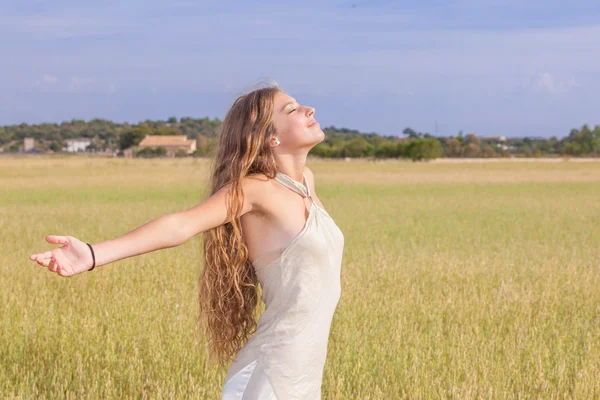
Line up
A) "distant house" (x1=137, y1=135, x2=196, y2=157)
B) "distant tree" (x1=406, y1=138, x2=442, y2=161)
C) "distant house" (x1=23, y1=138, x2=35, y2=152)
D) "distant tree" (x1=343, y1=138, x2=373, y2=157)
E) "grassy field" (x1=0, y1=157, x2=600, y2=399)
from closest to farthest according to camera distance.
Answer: "grassy field" (x1=0, y1=157, x2=600, y2=399) → "distant tree" (x1=406, y1=138, x2=442, y2=161) → "distant tree" (x1=343, y1=138, x2=373, y2=157) → "distant house" (x1=137, y1=135, x2=196, y2=157) → "distant house" (x1=23, y1=138, x2=35, y2=152)

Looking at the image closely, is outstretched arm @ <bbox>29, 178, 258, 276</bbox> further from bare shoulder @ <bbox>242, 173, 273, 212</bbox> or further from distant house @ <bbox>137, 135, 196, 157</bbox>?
distant house @ <bbox>137, 135, 196, 157</bbox>

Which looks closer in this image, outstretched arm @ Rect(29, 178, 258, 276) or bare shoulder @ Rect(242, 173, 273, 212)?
A: outstretched arm @ Rect(29, 178, 258, 276)

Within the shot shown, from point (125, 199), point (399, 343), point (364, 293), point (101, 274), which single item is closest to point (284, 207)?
point (399, 343)

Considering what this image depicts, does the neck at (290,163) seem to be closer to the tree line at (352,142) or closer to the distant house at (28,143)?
the tree line at (352,142)

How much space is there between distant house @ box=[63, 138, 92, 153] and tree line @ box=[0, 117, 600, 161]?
3.72 feet

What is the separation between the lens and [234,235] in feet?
10.6

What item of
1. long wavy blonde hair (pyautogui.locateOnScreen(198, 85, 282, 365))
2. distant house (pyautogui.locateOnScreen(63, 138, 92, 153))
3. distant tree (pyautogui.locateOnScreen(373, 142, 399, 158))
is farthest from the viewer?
distant house (pyautogui.locateOnScreen(63, 138, 92, 153))

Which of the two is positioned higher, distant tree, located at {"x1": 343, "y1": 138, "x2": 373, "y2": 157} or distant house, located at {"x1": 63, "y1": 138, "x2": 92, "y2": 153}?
distant tree, located at {"x1": 343, "y1": 138, "x2": 373, "y2": 157}

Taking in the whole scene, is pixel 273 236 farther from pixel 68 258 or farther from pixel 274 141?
pixel 68 258

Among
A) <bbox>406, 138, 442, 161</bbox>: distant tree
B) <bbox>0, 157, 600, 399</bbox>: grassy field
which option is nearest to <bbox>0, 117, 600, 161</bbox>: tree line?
<bbox>406, 138, 442, 161</bbox>: distant tree

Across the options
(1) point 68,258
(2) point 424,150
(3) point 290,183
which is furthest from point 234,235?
(2) point 424,150

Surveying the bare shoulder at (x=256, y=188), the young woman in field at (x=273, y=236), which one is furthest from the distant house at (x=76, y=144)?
the bare shoulder at (x=256, y=188)

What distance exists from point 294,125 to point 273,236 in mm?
464

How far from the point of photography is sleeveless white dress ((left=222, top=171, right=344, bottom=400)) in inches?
122
